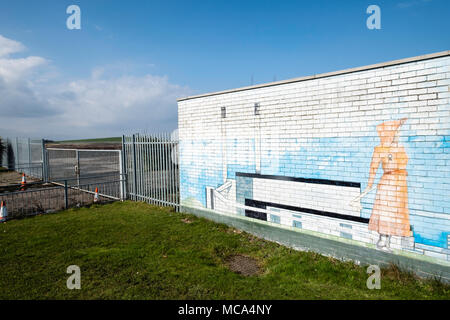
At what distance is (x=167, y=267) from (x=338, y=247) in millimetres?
3405

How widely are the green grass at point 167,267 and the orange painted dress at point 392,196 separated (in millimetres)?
758

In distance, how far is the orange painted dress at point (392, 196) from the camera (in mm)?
4641

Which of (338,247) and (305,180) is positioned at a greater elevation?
(305,180)

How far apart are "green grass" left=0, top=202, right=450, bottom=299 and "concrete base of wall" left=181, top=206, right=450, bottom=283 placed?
0.58 feet

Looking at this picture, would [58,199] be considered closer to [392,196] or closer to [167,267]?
[167,267]

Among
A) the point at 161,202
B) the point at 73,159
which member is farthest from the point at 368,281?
the point at 73,159

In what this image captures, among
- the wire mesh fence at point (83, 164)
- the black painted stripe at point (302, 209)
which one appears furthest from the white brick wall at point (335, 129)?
the wire mesh fence at point (83, 164)

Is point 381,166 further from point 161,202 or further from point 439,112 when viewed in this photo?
point 161,202

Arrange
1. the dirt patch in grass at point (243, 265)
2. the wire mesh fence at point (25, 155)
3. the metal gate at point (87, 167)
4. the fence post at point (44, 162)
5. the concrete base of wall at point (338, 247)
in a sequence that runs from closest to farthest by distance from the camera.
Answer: the concrete base of wall at point (338, 247), the dirt patch in grass at point (243, 265), the metal gate at point (87, 167), the fence post at point (44, 162), the wire mesh fence at point (25, 155)

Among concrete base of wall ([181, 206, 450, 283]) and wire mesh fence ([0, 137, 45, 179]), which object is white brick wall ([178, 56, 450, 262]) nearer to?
concrete base of wall ([181, 206, 450, 283])

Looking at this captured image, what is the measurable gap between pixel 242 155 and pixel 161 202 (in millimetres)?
4160

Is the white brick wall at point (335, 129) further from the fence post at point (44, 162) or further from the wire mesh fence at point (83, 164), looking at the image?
the fence post at point (44, 162)

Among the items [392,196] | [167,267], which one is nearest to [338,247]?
[392,196]

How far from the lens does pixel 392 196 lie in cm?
476
